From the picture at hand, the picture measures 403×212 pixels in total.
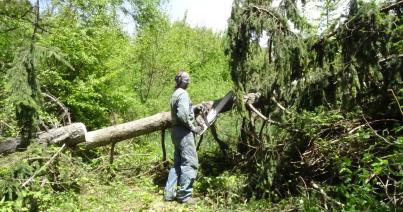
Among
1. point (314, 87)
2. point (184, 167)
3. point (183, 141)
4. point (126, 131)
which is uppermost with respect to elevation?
point (314, 87)

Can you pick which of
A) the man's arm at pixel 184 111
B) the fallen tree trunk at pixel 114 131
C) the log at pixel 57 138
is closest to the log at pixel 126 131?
the fallen tree trunk at pixel 114 131

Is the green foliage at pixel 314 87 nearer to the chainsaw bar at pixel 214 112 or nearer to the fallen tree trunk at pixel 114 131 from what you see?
the chainsaw bar at pixel 214 112

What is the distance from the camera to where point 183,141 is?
21.6 feet

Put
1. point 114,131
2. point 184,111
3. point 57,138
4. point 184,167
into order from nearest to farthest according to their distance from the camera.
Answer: point 184,111 < point 184,167 < point 57,138 < point 114,131

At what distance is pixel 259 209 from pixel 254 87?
6.55 ft

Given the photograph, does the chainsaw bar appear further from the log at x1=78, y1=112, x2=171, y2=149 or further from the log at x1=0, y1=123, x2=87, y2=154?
the log at x1=0, y1=123, x2=87, y2=154

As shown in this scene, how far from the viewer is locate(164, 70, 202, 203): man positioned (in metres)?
6.47

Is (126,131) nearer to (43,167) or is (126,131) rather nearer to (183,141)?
(183,141)

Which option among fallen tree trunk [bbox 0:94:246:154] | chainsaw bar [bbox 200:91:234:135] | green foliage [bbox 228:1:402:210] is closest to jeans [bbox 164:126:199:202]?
chainsaw bar [bbox 200:91:234:135]

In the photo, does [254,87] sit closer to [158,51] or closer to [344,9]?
[344,9]

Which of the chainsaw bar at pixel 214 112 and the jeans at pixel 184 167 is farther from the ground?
the chainsaw bar at pixel 214 112

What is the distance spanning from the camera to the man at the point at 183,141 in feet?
21.2

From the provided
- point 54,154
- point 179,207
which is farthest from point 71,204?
point 179,207

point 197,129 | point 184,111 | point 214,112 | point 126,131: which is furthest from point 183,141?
point 126,131
